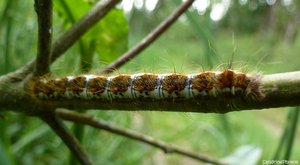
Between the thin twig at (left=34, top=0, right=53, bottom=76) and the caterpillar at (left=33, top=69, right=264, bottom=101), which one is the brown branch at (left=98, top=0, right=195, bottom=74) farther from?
→ the thin twig at (left=34, top=0, right=53, bottom=76)

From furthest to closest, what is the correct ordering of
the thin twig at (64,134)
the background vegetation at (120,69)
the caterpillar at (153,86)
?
the background vegetation at (120,69) < the thin twig at (64,134) < the caterpillar at (153,86)

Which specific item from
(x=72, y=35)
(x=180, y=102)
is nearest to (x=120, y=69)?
(x=72, y=35)

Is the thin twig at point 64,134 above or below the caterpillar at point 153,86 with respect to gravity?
below

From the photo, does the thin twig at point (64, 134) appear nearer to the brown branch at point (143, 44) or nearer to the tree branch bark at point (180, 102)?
the tree branch bark at point (180, 102)

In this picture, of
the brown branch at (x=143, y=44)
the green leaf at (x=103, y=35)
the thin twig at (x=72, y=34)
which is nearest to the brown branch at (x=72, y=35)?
the thin twig at (x=72, y=34)

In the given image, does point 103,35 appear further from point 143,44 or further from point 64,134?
point 64,134

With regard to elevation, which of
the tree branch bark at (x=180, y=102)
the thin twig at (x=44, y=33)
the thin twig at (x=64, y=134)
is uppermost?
the thin twig at (x=44, y=33)

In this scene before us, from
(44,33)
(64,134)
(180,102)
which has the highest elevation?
(44,33)
